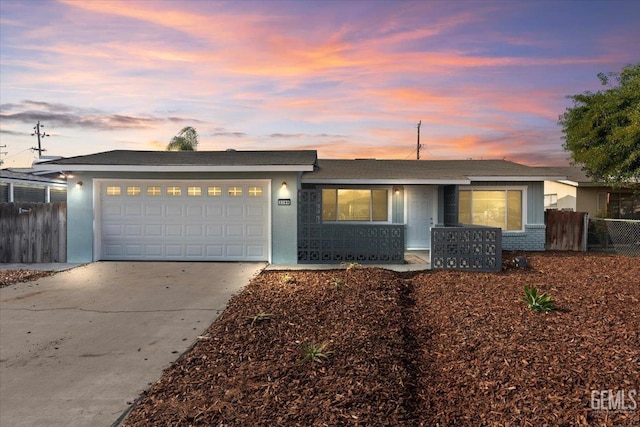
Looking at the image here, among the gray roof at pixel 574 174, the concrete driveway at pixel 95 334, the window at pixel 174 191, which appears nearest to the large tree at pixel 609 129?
the gray roof at pixel 574 174

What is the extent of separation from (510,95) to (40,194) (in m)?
22.6

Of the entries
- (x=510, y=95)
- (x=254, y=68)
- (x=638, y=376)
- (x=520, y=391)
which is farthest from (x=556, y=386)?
(x=510, y=95)

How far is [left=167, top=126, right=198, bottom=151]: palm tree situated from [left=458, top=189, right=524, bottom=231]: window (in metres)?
20.3

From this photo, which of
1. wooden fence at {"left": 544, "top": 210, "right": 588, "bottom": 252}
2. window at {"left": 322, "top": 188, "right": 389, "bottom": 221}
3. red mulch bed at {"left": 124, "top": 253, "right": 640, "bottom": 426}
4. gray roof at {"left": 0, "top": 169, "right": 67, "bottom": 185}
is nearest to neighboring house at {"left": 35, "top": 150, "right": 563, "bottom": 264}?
window at {"left": 322, "top": 188, "right": 389, "bottom": 221}

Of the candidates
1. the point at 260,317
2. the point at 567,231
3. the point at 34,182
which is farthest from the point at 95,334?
the point at 34,182

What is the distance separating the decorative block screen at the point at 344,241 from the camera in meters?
11.2

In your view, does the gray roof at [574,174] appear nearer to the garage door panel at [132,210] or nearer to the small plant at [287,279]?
the small plant at [287,279]

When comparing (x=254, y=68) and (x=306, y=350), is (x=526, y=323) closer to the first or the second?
(x=306, y=350)

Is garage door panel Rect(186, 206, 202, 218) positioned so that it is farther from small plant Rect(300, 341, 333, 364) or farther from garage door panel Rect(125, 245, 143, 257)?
small plant Rect(300, 341, 333, 364)

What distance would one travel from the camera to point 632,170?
554 inches

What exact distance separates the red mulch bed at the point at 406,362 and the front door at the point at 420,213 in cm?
673

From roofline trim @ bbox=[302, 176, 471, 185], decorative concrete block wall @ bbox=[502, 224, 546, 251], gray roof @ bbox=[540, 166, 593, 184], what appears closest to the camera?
roofline trim @ bbox=[302, 176, 471, 185]

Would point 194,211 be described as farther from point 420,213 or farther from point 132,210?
point 420,213

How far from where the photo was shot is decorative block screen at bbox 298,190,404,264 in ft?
36.9
